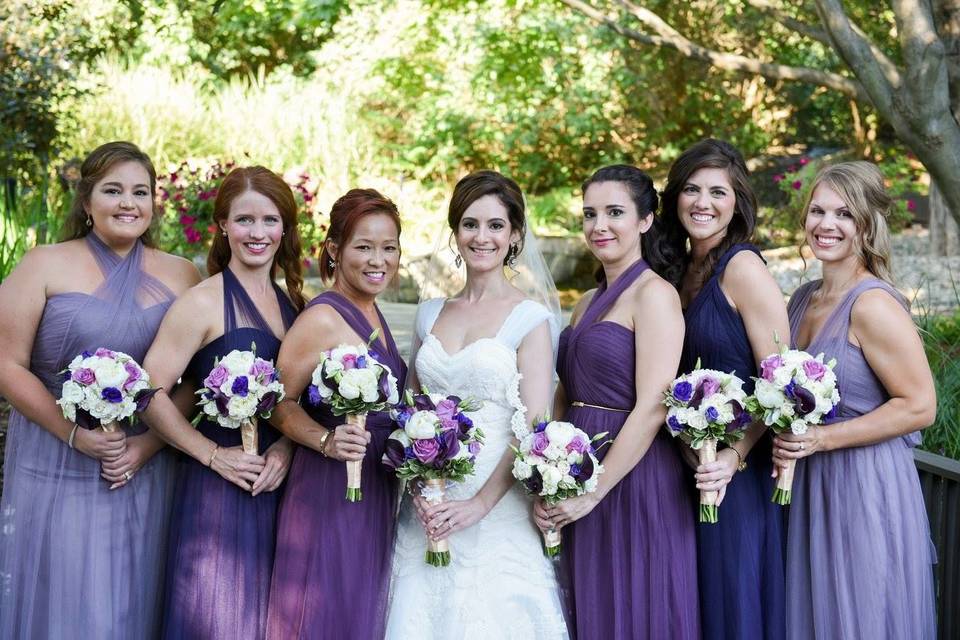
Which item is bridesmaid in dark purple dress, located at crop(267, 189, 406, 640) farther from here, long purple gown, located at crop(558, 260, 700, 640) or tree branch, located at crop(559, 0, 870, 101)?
tree branch, located at crop(559, 0, 870, 101)

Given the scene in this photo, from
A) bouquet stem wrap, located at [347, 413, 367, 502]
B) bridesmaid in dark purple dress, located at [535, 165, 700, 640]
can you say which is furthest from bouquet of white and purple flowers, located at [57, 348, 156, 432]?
bridesmaid in dark purple dress, located at [535, 165, 700, 640]

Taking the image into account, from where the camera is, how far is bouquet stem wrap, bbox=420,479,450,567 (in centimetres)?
369

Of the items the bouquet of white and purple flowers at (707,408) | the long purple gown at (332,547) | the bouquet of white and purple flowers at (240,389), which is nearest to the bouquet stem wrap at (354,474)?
the long purple gown at (332,547)

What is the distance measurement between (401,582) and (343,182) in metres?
10.2

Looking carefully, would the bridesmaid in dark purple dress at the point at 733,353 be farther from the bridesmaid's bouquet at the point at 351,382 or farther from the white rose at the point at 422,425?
the bridesmaid's bouquet at the point at 351,382

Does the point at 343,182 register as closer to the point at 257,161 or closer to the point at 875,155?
the point at 257,161

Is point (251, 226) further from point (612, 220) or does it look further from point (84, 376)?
point (612, 220)

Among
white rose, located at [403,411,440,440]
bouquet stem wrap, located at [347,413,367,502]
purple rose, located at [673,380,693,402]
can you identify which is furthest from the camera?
bouquet stem wrap, located at [347,413,367,502]

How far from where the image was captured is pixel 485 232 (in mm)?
4016

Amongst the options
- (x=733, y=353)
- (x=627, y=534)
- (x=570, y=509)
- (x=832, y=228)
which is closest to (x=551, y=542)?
(x=570, y=509)

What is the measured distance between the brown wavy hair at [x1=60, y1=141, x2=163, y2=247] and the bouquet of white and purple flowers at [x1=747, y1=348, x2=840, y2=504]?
8.21 feet

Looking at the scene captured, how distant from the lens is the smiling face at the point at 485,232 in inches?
158

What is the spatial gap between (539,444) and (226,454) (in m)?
1.24

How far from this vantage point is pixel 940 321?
7480 millimetres
